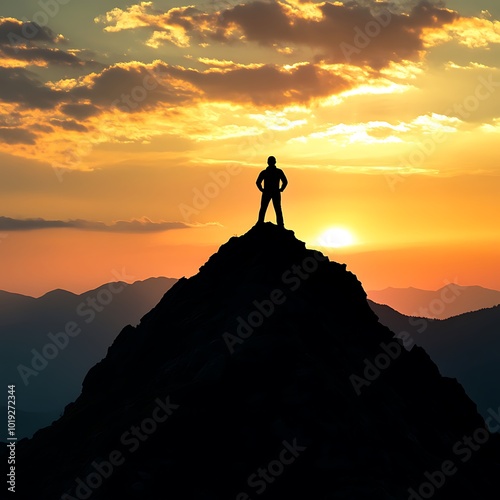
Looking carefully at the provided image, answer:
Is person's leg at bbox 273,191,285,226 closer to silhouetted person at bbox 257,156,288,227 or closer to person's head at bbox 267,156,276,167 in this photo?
silhouetted person at bbox 257,156,288,227

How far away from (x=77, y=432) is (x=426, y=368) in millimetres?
18807

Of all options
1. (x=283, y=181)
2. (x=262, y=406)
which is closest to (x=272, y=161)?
(x=283, y=181)

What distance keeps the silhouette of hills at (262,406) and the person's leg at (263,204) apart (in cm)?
70

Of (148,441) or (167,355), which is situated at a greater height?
(167,355)

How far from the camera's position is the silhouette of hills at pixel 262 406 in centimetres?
2678

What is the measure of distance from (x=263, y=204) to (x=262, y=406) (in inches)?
515

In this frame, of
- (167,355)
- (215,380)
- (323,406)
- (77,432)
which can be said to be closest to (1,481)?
(77,432)

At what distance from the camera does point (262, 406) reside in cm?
2800

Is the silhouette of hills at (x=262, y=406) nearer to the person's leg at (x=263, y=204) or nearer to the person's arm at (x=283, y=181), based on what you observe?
the person's leg at (x=263, y=204)

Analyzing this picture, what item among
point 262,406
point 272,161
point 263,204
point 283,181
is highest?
point 272,161

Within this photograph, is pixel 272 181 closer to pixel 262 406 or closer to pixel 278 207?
pixel 278 207

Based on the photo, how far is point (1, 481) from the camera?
35094 mm

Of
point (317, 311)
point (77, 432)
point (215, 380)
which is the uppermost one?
point (317, 311)

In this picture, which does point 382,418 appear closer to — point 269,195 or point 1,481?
point 269,195
